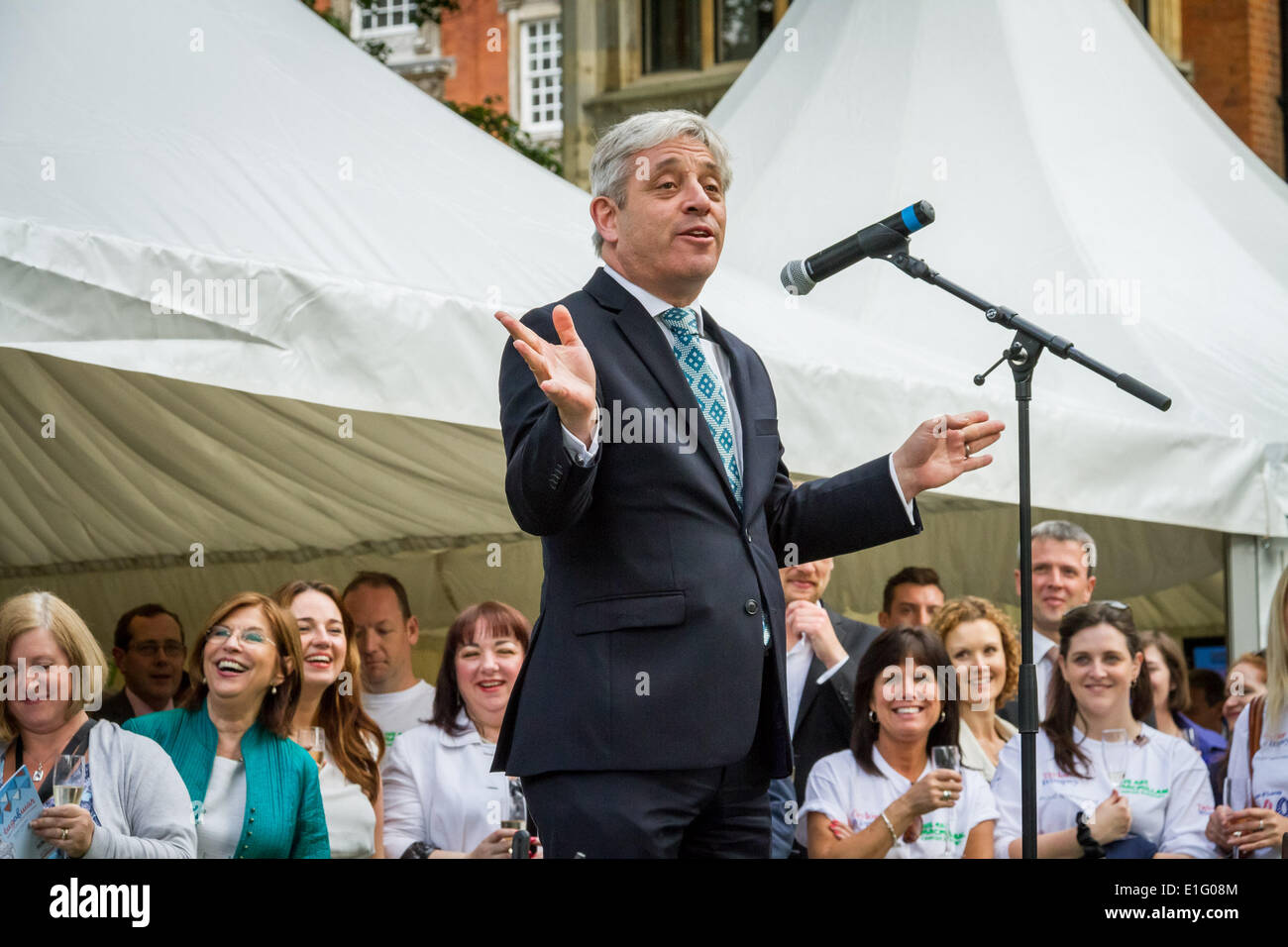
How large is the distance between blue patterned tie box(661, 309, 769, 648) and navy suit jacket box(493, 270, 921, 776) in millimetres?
36

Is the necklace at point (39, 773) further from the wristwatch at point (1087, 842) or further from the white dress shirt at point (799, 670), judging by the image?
the wristwatch at point (1087, 842)

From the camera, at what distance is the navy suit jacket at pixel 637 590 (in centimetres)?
234

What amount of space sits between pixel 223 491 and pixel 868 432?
6.83 ft

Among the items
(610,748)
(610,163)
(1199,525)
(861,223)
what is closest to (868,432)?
(1199,525)

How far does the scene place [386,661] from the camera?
5.33 meters

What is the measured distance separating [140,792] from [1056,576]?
119 inches

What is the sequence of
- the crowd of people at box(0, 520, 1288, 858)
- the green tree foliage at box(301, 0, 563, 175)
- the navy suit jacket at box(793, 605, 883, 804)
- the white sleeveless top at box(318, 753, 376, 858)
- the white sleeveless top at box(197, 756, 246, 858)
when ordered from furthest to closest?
the green tree foliage at box(301, 0, 563, 175) < the navy suit jacket at box(793, 605, 883, 804) < the white sleeveless top at box(318, 753, 376, 858) < the white sleeveless top at box(197, 756, 246, 858) < the crowd of people at box(0, 520, 1288, 858)

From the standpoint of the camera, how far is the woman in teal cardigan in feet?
12.9

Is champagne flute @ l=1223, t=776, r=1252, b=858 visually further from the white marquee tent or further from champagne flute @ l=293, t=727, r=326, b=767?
champagne flute @ l=293, t=727, r=326, b=767

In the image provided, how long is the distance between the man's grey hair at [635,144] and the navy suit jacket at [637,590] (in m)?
0.21

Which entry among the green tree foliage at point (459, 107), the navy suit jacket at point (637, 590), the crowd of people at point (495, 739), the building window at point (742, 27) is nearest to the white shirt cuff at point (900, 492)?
the navy suit jacket at point (637, 590)

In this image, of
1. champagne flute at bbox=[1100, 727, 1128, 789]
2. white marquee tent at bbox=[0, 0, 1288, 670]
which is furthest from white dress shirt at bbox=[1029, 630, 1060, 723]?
white marquee tent at bbox=[0, 0, 1288, 670]
